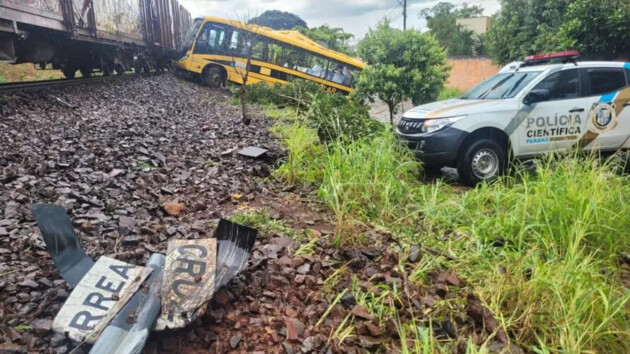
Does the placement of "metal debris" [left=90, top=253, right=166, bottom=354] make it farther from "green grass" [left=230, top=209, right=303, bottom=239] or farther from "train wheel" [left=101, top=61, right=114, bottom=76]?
"train wheel" [left=101, top=61, right=114, bottom=76]

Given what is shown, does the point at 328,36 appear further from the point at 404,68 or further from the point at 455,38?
the point at 404,68

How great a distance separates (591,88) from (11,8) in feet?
28.3

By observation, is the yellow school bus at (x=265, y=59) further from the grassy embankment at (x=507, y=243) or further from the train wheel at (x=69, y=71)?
the grassy embankment at (x=507, y=243)

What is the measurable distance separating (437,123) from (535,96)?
1.33 m

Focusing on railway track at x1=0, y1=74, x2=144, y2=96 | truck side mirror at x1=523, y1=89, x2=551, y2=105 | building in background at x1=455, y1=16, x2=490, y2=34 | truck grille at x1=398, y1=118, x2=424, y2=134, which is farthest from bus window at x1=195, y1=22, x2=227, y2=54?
building in background at x1=455, y1=16, x2=490, y2=34

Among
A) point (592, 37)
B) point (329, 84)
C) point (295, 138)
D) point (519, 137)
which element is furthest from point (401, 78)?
point (592, 37)

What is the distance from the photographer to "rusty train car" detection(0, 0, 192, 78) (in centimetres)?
662

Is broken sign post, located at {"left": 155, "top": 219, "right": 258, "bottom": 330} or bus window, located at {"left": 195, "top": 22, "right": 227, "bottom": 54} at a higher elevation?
bus window, located at {"left": 195, "top": 22, "right": 227, "bottom": 54}

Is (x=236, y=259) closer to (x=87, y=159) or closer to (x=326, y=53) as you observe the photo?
(x=87, y=159)

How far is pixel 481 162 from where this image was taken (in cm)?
550

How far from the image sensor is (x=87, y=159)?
4.04 m

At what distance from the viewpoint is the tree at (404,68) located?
8680mm

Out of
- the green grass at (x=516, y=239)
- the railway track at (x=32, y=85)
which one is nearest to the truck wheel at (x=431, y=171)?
the green grass at (x=516, y=239)

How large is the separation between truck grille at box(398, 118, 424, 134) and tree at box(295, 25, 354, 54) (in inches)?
1053
